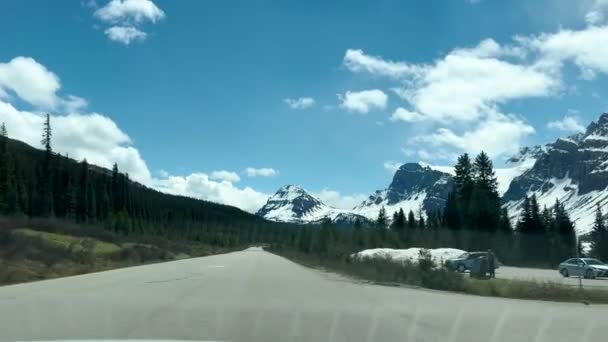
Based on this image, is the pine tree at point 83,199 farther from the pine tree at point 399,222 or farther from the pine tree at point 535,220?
the pine tree at point 535,220

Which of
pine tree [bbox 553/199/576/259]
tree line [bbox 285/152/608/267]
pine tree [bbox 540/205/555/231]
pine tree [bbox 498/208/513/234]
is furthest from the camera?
pine tree [bbox 540/205/555/231]

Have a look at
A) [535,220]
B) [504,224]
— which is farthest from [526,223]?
[504,224]

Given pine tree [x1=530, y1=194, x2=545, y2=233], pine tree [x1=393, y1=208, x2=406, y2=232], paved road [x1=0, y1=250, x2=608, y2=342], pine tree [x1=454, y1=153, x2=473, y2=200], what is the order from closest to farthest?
1. paved road [x1=0, y1=250, x2=608, y2=342]
2. pine tree [x1=530, y1=194, x2=545, y2=233]
3. pine tree [x1=454, y1=153, x2=473, y2=200]
4. pine tree [x1=393, y1=208, x2=406, y2=232]

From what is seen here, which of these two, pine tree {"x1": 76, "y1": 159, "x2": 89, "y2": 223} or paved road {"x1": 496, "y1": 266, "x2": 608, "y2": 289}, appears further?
pine tree {"x1": 76, "y1": 159, "x2": 89, "y2": 223}

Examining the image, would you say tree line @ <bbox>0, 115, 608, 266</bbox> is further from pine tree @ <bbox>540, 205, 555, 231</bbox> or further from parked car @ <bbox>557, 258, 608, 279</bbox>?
parked car @ <bbox>557, 258, 608, 279</bbox>

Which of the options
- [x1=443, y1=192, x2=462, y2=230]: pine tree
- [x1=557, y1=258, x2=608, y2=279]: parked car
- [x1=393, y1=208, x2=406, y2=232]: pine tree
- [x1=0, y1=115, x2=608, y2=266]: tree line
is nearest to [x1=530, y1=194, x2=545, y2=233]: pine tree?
[x1=0, y1=115, x2=608, y2=266]: tree line

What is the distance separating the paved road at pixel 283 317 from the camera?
12625 millimetres

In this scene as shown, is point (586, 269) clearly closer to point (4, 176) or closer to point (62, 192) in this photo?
point (4, 176)

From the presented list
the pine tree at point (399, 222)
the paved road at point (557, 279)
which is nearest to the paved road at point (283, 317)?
the paved road at point (557, 279)

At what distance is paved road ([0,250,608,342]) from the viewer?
12.6m

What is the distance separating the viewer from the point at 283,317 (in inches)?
611

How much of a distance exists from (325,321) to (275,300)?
548 centimetres

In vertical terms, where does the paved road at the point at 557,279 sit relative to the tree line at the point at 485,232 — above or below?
below

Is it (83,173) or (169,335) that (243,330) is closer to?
(169,335)
